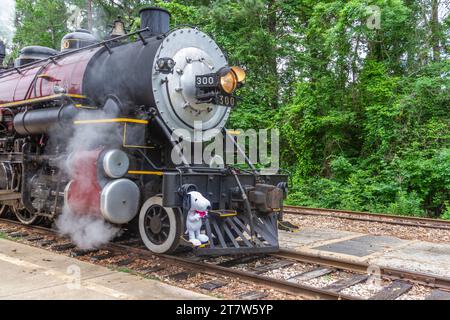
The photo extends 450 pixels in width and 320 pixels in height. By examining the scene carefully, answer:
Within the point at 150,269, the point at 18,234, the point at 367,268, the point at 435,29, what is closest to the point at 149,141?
the point at 150,269

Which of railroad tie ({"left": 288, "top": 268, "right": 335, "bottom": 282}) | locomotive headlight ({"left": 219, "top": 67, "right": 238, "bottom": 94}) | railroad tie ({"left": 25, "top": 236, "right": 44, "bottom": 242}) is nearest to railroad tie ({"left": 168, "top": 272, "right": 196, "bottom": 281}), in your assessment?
railroad tie ({"left": 288, "top": 268, "right": 335, "bottom": 282})

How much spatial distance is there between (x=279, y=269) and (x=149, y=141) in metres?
2.55

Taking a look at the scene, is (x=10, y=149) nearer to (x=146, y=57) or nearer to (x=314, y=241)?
(x=146, y=57)

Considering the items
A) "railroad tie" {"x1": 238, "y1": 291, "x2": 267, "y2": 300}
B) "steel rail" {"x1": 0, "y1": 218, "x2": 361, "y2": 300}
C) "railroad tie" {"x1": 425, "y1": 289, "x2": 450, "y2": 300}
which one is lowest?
"railroad tie" {"x1": 425, "y1": 289, "x2": 450, "y2": 300}

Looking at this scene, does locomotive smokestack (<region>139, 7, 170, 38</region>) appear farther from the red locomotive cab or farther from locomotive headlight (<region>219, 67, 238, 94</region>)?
locomotive headlight (<region>219, 67, 238, 94</region>)

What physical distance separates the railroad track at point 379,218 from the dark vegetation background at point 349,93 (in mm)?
1091

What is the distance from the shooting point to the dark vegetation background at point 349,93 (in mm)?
11711

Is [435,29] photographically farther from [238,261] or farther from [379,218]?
[238,261]

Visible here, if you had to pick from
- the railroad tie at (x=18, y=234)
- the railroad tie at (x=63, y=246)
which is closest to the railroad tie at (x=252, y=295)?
the railroad tie at (x=63, y=246)

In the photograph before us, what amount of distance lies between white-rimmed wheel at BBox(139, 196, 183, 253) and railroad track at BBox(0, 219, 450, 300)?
0.19m

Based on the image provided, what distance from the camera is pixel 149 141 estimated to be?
6129 mm

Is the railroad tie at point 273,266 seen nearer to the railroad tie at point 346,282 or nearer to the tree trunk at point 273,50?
the railroad tie at point 346,282

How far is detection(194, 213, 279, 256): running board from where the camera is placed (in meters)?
5.15
